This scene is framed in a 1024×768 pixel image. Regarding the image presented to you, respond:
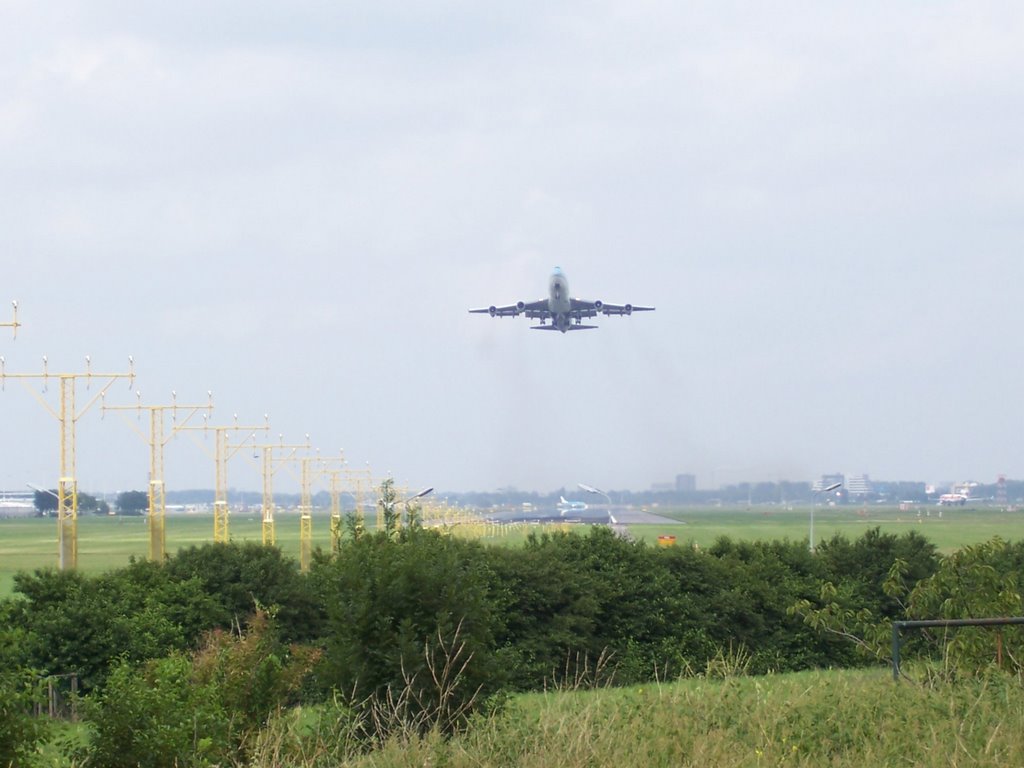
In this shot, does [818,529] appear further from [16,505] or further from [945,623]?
[16,505]

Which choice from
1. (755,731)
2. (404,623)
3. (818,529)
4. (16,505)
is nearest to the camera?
(755,731)

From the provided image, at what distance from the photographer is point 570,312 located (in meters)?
77.8

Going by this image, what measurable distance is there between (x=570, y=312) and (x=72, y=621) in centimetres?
5536

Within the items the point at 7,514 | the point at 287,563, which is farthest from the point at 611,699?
the point at 7,514

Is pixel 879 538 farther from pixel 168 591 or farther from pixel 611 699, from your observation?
pixel 611 699

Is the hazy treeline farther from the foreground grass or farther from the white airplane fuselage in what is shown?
the white airplane fuselage

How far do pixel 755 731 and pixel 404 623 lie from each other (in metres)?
4.46

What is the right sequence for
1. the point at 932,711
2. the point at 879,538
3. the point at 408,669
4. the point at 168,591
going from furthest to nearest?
the point at 879,538 < the point at 168,591 < the point at 408,669 < the point at 932,711

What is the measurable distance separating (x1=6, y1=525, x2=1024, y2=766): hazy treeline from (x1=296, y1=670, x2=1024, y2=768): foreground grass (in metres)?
1.54

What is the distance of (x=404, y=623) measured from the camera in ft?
48.0

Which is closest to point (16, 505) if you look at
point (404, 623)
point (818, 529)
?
point (818, 529)

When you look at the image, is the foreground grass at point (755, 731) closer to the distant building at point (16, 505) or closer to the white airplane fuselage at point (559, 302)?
the white airplane fuselage at point (559, 302)

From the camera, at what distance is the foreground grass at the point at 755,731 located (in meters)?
11.2

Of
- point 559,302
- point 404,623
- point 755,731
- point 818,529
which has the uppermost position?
point 559,302
